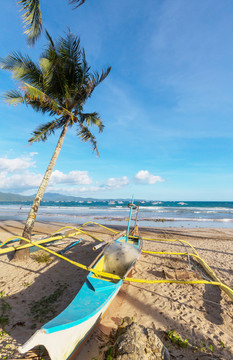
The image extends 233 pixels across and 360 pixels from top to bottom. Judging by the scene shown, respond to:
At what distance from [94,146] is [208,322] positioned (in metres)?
8.24

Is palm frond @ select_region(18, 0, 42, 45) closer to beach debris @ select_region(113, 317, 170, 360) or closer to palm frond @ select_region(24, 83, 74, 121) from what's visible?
palm frond @ select_region(24, 83, 74, 121)

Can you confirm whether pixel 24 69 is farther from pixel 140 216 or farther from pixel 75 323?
pixel 140 216

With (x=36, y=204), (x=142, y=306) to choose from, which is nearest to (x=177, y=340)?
(x=142, y=306)

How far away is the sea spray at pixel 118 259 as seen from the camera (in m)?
5.53

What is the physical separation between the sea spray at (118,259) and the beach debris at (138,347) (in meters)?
2.98

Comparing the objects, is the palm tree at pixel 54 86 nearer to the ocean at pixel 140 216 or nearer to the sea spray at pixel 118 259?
the sea spray at pixel 118 259

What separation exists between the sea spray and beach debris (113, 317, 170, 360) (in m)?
2.98

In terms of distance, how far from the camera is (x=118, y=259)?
5.60m

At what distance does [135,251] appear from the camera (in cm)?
564

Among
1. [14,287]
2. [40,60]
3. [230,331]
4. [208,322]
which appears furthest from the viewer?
[40,60]

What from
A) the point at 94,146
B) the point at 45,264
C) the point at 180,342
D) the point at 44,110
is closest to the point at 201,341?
the point at 180,342

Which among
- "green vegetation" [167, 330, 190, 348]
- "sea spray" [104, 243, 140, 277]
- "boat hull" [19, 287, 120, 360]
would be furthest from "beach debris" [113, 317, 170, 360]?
"sea spray" [104, 243, 140, 277]

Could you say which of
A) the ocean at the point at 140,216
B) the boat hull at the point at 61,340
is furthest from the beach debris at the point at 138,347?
the ocean at the point at 140,216

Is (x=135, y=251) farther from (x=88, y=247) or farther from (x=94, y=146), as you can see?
(x=94, y=146)
